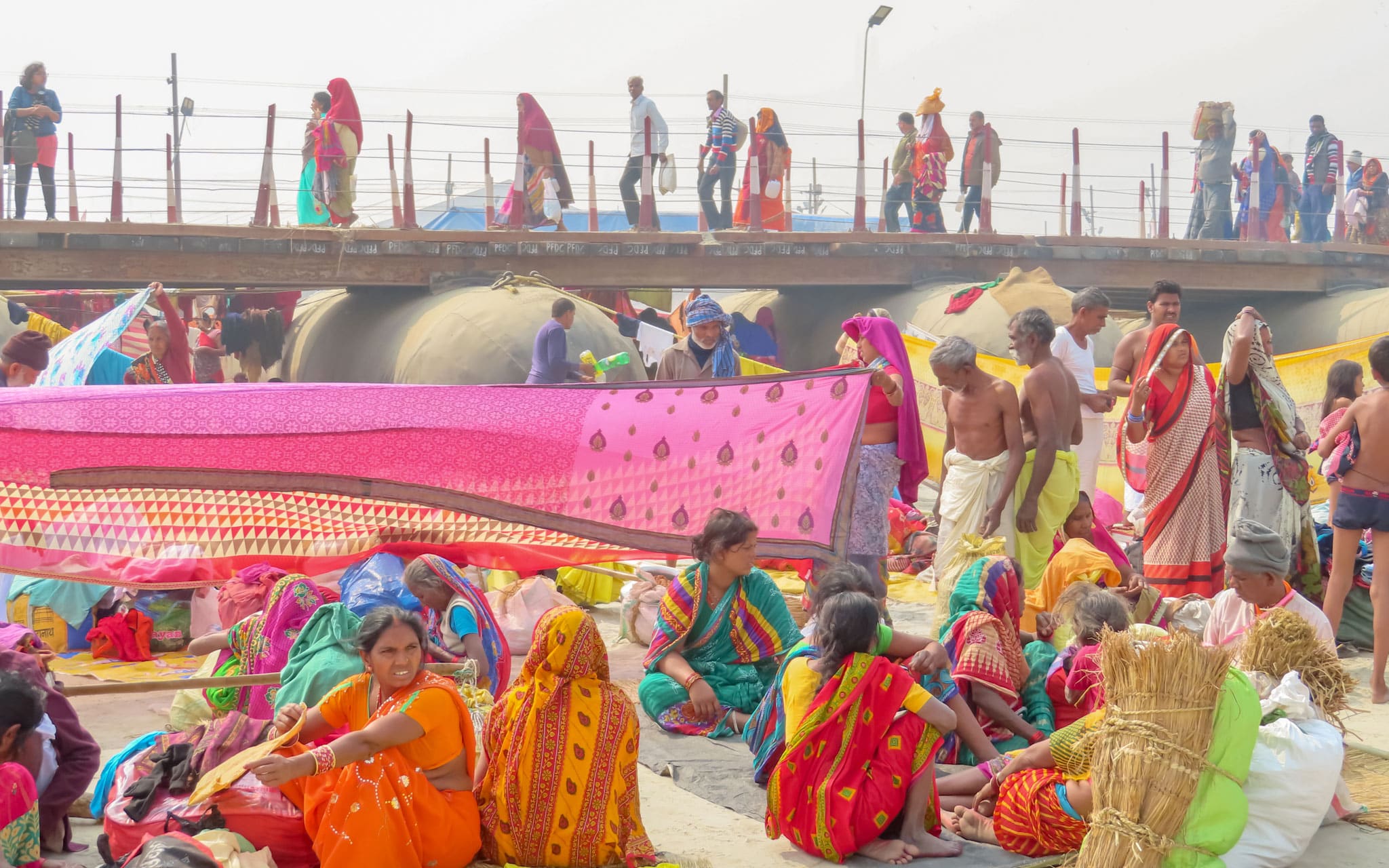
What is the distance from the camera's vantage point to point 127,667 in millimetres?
5695

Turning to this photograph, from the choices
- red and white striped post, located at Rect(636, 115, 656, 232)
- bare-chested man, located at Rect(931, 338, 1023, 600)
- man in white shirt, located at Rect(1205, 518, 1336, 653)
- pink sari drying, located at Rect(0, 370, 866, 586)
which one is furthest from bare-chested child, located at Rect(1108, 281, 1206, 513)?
red and white striped post, located at Rect(636, 115, 656, 232)

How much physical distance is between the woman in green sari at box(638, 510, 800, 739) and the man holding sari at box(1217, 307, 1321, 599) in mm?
2587

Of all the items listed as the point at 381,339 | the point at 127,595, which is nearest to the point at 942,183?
the point at 381,339

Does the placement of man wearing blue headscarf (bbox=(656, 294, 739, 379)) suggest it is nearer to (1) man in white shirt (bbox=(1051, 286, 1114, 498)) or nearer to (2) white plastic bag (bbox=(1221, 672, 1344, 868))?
(1) man in white shirt (bbox=(1051, 286, 1114, 498))

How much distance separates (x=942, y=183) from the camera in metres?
16.7

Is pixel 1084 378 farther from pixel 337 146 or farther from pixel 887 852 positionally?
pixel 337 146

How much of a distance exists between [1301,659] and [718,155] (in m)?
12.3

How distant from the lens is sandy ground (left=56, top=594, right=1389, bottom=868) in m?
3.72

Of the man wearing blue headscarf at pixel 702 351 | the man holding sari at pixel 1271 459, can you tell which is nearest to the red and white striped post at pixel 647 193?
the man wearing blue headscarf at pixel 702 351

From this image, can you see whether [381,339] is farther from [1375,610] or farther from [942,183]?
[1375,610]

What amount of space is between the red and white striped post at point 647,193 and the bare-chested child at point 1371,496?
1017 centimetres

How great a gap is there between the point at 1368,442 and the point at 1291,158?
14198mm

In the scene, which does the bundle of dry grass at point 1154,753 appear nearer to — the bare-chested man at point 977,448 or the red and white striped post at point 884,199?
the bare-chested man at point 977,448

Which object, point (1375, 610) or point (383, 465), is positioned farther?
point (383, 465)
